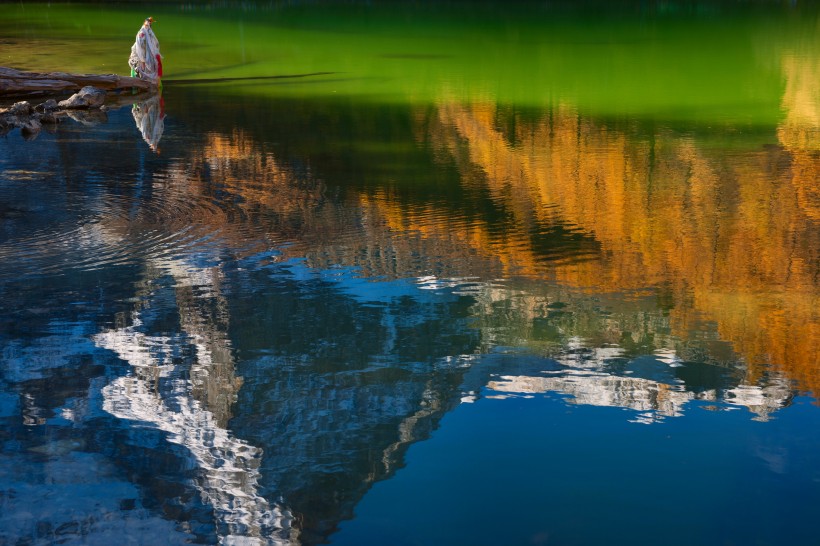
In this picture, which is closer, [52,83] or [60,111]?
[60,111]

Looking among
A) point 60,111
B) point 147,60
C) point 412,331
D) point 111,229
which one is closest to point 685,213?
point 412,331

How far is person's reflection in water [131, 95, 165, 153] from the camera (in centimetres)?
1476

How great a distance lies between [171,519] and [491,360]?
2373mm

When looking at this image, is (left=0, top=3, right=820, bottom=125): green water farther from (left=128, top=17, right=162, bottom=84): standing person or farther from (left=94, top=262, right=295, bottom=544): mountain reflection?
(left=94, top=262, right=295, bottom=544): mountain reflection

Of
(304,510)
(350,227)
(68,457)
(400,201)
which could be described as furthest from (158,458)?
(400,201)

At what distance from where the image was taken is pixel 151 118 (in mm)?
16688

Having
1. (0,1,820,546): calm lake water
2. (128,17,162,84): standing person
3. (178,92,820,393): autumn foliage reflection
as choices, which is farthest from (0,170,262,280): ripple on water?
(128,17,162,84): standing person

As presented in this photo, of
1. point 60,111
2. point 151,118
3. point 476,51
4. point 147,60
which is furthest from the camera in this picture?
point 476,51

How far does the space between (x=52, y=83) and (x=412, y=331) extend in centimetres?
1442

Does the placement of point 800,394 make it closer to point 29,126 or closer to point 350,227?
point 350,227

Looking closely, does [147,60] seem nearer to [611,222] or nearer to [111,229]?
[111,229]

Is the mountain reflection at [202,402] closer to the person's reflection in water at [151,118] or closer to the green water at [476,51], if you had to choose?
the person's reflection in water at [151,118]

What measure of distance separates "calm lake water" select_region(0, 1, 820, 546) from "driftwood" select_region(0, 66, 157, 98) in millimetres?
3271

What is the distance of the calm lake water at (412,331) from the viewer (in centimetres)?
489
